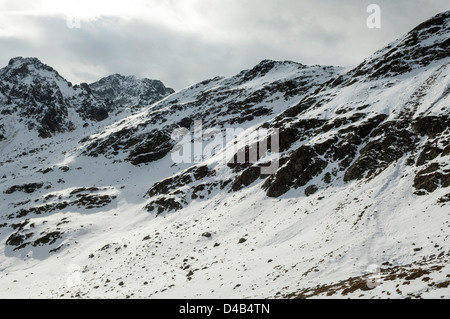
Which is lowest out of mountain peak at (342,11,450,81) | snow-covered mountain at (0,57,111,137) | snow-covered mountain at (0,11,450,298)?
snow-covered mountain at (0,11,450,298)

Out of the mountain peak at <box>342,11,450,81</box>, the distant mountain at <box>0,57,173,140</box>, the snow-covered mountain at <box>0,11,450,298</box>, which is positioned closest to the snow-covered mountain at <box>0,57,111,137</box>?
the distant mountain at <box>0,57,173,140</box>

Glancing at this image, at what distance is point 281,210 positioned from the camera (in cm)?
3459

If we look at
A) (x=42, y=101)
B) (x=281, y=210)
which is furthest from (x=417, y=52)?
(x=42, y=101)

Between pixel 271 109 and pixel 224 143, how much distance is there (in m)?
22.5

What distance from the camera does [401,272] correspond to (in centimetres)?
1583

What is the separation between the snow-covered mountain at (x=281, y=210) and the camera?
20297mm

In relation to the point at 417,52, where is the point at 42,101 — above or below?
above

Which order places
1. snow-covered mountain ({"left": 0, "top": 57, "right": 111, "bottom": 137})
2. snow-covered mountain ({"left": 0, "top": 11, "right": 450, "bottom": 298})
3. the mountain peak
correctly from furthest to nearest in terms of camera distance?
snow-covered mountain ({"left": 0, "top": 57, "right": 111, "bottom": 137})
the mountain peak
snow-covered mountain ({"left": 0, "top": 11, "right": 450, "bottom": 298})

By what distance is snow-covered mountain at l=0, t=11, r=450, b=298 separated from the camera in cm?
2030

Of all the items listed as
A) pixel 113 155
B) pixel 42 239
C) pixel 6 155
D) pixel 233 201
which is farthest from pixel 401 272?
pixel 6 155

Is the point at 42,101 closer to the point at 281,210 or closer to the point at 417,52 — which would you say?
the point at 281,210

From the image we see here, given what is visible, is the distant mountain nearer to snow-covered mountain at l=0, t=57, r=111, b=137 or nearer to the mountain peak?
snow-covered mountain at l=0, t=57, r=111, b=137

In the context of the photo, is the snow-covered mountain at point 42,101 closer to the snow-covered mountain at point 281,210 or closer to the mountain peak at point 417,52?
the snow-covered mountain at point 281,210
